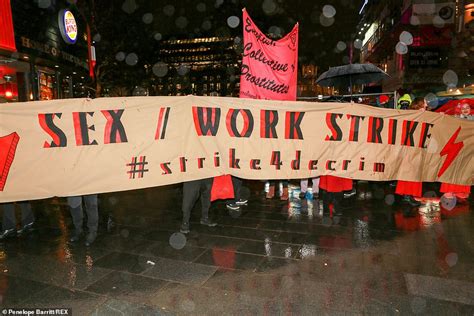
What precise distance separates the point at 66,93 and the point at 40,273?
1503cm

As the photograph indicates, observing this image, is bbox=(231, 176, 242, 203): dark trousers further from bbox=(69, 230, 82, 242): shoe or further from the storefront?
the storefront

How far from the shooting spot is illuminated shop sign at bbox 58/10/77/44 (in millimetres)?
13016

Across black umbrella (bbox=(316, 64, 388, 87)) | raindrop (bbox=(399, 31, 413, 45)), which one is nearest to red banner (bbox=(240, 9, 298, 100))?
black umbrella (bbox=(316, 64, 388, 87))

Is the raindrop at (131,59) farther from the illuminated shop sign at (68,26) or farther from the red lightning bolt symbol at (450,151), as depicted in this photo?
the red lightning bolt symbol at (450,151)

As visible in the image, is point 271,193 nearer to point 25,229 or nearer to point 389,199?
point 389,199

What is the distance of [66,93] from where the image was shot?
17.0 m

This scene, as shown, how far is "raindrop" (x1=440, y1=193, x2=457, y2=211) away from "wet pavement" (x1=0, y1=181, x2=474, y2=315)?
0.08m

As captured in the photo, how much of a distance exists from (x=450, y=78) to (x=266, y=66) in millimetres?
21306

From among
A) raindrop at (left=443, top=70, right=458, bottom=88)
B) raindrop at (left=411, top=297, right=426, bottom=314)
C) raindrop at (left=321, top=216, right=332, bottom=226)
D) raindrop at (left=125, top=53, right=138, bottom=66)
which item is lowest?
raindrop at (left=321, top=216, right=332, bottom=226)

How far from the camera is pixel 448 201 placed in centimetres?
727

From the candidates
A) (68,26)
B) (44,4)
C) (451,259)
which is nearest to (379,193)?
(451,259)

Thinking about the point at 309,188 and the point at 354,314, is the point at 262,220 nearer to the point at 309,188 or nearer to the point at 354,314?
the point at 309,188

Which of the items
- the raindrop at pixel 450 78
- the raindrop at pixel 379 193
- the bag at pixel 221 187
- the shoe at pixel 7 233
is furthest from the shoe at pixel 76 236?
the raindrop at pixel 450 78

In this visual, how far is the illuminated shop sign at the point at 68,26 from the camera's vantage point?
13016 millimetres
